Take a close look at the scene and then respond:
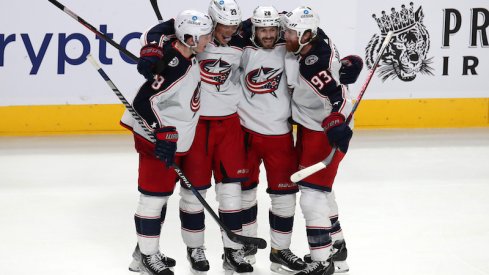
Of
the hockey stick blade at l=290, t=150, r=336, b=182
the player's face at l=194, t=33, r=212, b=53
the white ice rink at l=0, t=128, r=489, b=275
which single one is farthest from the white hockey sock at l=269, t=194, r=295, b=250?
the player's face at l=194, t=33, r=212, b=53

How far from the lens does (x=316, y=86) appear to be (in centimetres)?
356

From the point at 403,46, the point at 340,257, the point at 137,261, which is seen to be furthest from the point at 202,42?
the point at 403,46

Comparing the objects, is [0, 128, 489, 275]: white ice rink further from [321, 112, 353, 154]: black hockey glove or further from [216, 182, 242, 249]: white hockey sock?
[321, 112, 353, 154]: black hockey glove

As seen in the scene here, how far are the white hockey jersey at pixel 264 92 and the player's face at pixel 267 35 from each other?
5cm

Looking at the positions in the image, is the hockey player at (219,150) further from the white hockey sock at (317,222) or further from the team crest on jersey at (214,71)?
the white hockey sock at (317,222)

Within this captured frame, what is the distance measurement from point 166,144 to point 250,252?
762 mm

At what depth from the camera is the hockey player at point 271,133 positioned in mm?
3684

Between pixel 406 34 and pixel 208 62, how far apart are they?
9.89 feet

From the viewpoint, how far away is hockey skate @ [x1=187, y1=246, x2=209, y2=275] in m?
3.72

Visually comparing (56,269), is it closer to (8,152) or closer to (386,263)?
(386,263)

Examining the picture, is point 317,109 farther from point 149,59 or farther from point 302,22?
point 149,59

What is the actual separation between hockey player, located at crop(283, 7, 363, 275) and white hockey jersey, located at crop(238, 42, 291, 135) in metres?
0.04

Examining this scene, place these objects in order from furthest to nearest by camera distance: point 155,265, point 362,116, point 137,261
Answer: point 362,116
point 137,261
point 155,265

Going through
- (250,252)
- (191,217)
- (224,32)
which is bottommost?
(250,252)
